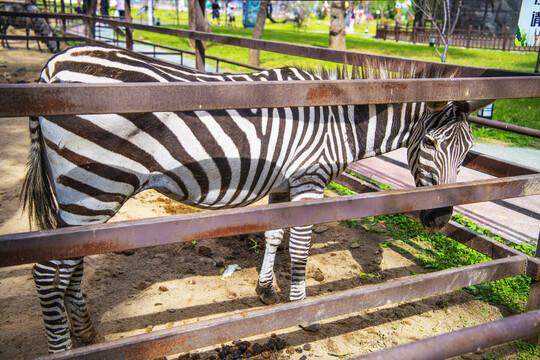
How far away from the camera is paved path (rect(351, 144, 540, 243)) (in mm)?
4516

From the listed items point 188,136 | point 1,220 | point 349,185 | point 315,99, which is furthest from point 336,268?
point 1,220

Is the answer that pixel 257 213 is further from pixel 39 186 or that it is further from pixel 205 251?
pixel 205 251

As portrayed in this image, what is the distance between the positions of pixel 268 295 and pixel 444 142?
1.75 meters

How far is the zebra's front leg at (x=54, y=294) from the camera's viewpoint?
2.45 meters

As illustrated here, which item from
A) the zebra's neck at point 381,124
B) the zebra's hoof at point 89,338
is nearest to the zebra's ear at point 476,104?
the zebra's neck at point 381,124

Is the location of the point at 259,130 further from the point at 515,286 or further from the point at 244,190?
the point at 515,286

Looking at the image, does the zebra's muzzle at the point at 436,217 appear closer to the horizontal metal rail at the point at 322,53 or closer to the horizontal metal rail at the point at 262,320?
the horizontal metal rail at the point at 262,320

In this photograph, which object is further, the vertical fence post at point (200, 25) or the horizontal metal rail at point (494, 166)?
the vertical fence post at point (200, 25)

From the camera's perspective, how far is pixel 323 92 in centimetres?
168

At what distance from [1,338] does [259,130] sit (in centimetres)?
218

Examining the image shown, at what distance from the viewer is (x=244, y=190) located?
9.53 feet

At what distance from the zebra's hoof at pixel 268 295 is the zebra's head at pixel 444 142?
4.49 feet

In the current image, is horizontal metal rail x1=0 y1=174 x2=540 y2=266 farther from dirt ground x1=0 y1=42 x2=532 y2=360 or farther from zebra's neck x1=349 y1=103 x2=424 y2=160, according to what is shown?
dirt ground x1=0 y1=42 x2=532 y2=360

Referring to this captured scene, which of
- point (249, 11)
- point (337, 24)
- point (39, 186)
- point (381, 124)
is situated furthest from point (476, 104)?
point (249, 11)
